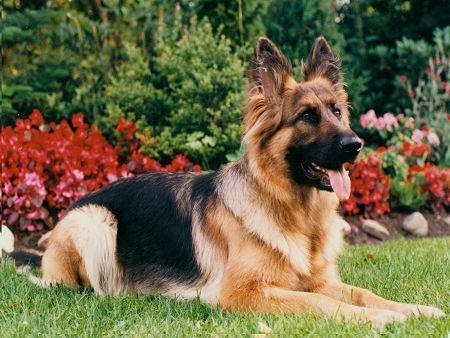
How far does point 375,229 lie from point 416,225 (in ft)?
2.20

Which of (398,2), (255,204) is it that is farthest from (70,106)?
(398,2)

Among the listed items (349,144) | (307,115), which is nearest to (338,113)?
(307,115)

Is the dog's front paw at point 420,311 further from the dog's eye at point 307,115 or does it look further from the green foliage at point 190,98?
the green foliage at point 190,98

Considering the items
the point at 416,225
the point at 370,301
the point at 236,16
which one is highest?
the point at 236,16

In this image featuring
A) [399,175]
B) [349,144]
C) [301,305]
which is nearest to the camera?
[301,305]

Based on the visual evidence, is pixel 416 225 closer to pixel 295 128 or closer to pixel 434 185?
pixel 434 185

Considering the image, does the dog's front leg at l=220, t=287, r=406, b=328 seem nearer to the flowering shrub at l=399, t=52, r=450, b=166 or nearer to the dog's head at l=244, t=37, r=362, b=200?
the dog's head at l=244, t=37, r=362, b=200

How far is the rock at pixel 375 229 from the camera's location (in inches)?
302

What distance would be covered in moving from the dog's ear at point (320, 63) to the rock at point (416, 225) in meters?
3.87

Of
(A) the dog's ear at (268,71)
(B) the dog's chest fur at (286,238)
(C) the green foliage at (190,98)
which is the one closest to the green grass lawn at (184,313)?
(B) the dog's chest fur at (286,238)

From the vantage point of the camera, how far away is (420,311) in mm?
3674

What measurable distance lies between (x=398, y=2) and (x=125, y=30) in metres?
5.89

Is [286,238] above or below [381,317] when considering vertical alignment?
above

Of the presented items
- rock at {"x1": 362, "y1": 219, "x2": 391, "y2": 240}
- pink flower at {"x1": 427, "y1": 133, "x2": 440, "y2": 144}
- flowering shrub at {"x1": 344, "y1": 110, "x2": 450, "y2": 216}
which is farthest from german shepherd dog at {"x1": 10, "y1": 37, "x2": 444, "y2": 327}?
pink flower at {"x1": 427, "y1": 133, "x2": 440, "y2": 144}
